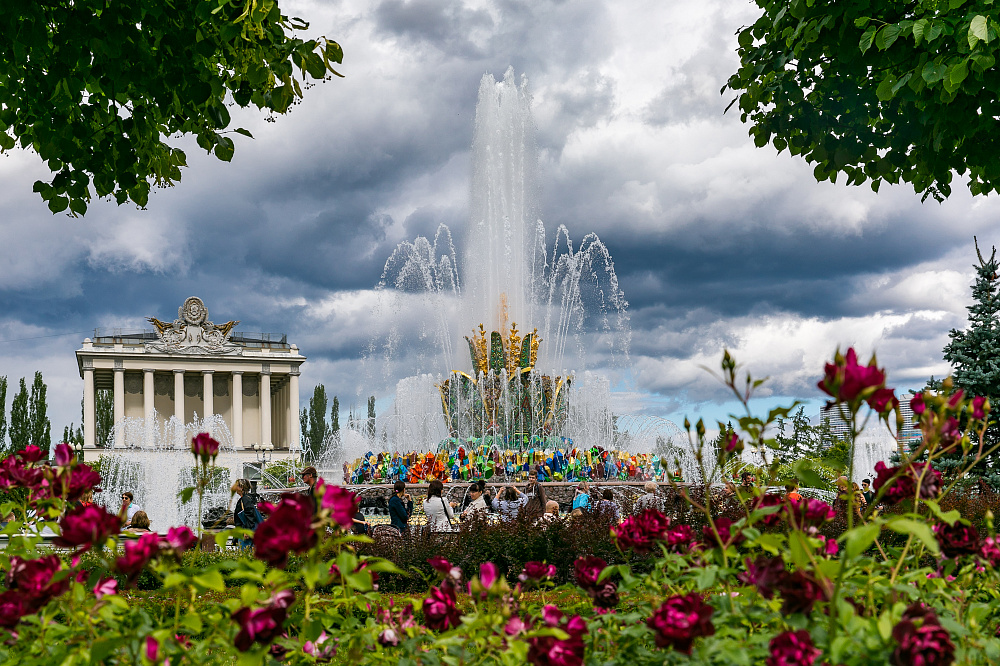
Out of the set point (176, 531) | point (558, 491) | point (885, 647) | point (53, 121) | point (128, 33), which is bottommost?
point (558, 491)

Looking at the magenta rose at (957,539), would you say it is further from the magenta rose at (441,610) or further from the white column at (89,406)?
the white column at (89,406)

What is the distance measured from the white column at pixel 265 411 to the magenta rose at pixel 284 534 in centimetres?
6967

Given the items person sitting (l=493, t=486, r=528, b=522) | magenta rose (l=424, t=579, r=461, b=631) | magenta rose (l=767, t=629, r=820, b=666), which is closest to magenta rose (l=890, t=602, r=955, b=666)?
magenta rose (l=767, t=629, r=820, b=666)

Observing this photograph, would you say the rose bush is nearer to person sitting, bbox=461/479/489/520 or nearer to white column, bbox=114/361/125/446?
person sitting, bbox=461/479/489/520

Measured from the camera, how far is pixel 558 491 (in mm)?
17766

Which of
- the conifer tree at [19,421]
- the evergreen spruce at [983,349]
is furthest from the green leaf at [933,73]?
the conifer tree at [19,421]

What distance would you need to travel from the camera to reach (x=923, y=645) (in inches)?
75.5

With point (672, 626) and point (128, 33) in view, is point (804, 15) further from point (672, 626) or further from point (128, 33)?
point (672, 626)

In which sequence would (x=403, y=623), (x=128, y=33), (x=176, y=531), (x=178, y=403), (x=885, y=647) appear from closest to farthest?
(x=885, y=647), (x=176, y=531), (x=403, y=623), (x=128, y=33), (x=178, y=403)

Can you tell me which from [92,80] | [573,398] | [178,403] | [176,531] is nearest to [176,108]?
[92,80]

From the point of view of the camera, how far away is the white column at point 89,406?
63688mm

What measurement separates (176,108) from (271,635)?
6123mm

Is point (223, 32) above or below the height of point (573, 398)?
above

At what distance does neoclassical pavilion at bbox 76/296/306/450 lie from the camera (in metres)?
64.4
